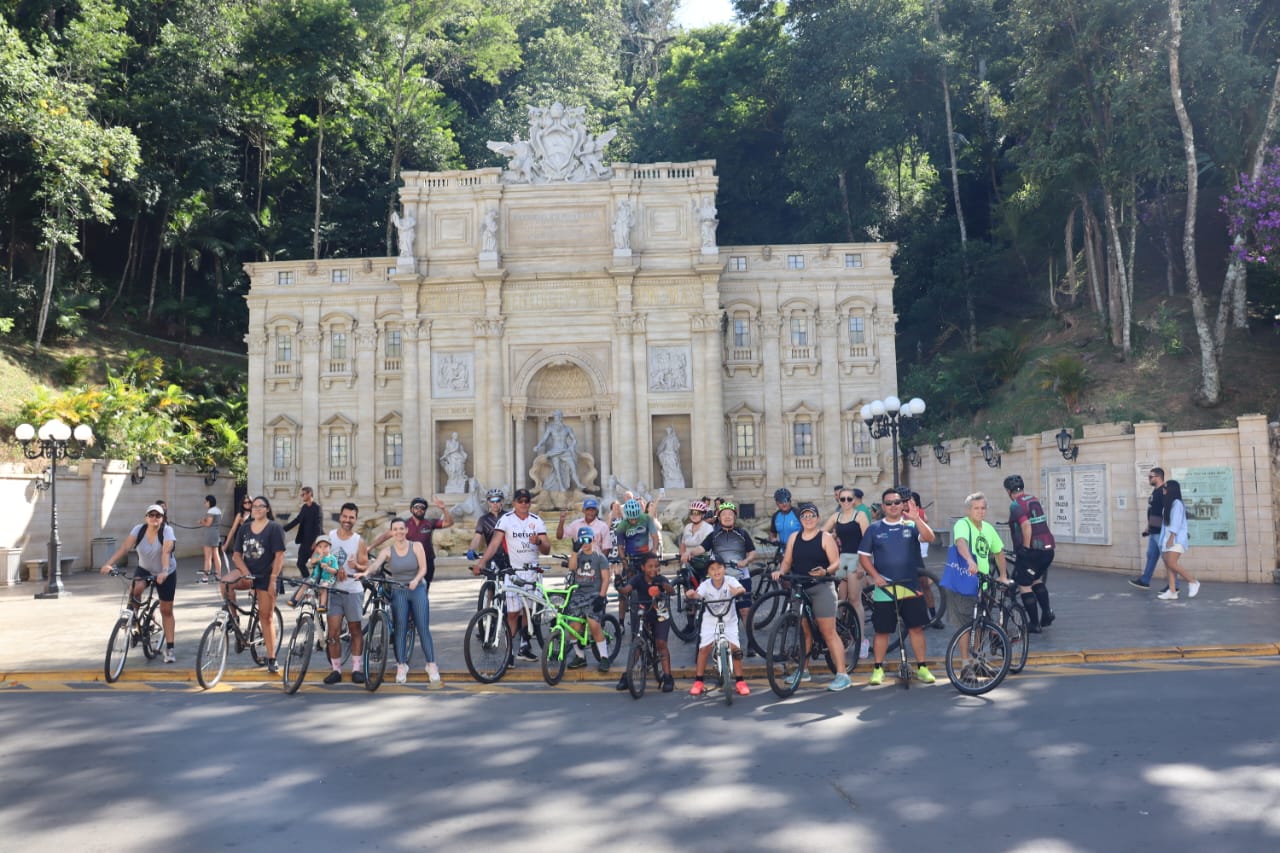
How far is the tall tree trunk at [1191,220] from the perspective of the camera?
79.3 ft

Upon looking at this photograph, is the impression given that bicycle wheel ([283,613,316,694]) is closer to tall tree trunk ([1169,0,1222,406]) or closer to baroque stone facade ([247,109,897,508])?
baroque stone facade ([247,109,897,508])

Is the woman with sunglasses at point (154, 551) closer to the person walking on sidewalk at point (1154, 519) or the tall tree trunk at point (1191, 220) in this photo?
the person walking on sidewalk at point (1154, 519)

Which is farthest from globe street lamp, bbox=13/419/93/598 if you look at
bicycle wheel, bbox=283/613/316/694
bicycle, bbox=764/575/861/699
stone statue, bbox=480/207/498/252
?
bicycle, bbox=764/575/861/699

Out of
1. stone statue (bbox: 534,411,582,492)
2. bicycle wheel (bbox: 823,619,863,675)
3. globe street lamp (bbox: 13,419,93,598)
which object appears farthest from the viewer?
stone statue (bbox: 534,411,582,492)

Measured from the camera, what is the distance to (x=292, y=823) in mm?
6234

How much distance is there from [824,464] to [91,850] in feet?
98.0

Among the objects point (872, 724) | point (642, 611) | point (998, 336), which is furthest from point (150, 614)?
point (998, 336)

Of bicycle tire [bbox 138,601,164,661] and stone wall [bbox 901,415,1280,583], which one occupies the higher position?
stone wall [bbox 901,415,1280,583]

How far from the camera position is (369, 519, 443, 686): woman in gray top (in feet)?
34.8

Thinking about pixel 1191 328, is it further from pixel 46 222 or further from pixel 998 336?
pixel 46 222

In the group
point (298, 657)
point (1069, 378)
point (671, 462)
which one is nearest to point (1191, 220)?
point (1069, 378)

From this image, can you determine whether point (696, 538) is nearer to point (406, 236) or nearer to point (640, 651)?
point (640, 651)

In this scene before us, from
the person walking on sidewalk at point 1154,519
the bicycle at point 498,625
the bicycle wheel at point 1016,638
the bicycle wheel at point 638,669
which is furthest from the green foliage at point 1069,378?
the bicycle wheel at point 638,669

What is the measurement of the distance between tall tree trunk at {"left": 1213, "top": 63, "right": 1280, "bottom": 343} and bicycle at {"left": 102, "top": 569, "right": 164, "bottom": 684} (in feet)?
82.6
